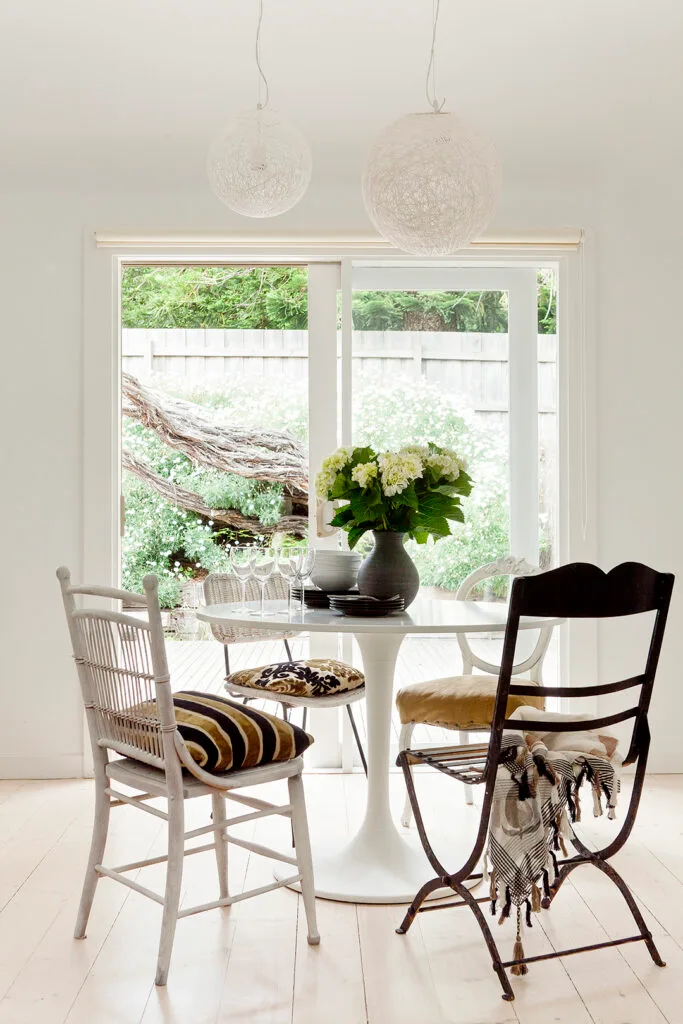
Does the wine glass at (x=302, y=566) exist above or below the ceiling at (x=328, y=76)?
below

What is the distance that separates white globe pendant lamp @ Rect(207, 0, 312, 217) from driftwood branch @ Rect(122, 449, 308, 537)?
1610 millimetres

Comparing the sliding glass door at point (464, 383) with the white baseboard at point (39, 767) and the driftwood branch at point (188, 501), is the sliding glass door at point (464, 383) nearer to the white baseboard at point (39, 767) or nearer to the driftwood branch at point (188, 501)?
the driftwood branch at point (188, 501)

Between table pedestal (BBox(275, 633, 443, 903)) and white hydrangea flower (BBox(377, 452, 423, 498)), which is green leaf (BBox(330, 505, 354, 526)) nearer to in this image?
white hydrangea flower (BBox(377, 452, 423, 498))

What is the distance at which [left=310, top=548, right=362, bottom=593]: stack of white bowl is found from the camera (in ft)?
9.29

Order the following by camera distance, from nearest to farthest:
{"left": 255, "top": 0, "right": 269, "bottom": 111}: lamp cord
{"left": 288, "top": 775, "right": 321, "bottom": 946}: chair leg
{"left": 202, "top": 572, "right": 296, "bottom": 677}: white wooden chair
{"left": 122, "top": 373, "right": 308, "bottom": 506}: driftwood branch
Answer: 1. {"left": 288, "top": 775, "right": 321, "bottom": 946}: chair leg
2. {"left": 255, "top": 0, "right": 269, "bottom": 111}: lamp cord
3. {"left": 202, "top": 572, "right": 296, "bottom": 677}: white wooden chair
4. {"left": 122, "top": 373, "right": 308, "bottom": 506}: driftwood branch

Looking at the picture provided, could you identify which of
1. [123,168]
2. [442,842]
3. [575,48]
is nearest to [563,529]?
[442,842]

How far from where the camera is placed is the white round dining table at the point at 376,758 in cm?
248

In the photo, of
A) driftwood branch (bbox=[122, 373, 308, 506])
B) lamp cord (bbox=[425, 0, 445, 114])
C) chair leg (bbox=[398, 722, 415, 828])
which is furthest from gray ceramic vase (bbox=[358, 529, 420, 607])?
driftwood branch (bbox=[122, 373, 308, 506])

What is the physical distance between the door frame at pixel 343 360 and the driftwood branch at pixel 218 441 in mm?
237

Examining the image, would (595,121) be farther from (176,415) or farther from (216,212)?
(176,415)

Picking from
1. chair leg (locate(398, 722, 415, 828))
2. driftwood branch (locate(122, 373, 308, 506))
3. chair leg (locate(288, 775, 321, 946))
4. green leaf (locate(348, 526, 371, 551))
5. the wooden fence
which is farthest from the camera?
driftwood branch (locate(122, 373, 308, 506))

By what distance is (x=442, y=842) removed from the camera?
296 cm

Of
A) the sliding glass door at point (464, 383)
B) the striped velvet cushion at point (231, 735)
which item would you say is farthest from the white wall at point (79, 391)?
the striped velvet cushion at point (231, 735)

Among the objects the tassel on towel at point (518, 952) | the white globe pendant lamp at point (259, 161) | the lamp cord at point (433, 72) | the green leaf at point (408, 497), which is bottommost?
the tassel on towel at point (518, 952)
